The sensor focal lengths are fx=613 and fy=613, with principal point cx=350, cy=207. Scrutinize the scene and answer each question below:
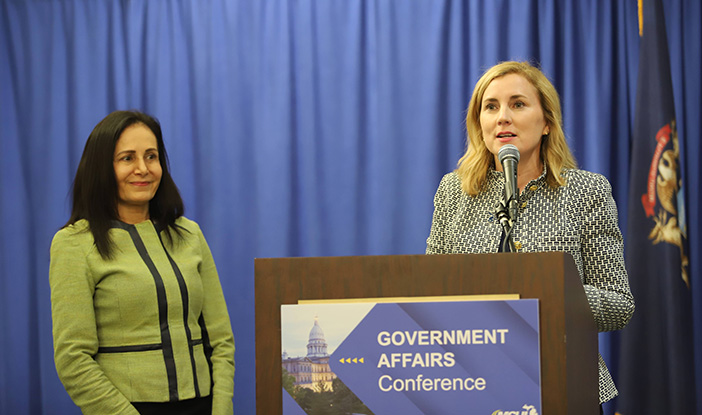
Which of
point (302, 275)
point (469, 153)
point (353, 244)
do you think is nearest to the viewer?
point (302, 275)

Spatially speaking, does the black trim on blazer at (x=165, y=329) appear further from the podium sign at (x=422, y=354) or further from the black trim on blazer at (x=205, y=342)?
the podium sign at (x=422, y=354)

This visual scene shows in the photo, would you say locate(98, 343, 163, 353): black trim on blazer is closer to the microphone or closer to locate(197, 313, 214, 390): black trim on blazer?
locate(197, 313, 214, 390): black trim on blazer

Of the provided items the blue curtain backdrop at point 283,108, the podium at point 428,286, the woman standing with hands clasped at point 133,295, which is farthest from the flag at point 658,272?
the podium at point 428,286

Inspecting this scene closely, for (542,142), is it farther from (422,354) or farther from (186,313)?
(186,313)

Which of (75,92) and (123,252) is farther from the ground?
(75,92)

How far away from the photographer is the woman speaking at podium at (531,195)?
1.48 meters

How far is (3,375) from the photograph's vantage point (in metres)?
3.47

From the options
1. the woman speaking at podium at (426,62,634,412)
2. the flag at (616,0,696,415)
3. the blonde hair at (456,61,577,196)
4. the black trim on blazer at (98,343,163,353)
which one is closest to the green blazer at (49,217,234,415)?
the black trim on blazer at (98,343,163,353)

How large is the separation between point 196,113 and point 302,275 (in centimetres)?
277

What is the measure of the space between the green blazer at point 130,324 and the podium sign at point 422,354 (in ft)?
3.29

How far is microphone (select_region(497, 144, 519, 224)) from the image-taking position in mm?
1217

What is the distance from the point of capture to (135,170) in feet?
6.27

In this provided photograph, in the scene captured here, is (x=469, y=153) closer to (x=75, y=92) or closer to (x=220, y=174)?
(x=220, y=174)

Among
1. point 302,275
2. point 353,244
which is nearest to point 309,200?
point 353,244
